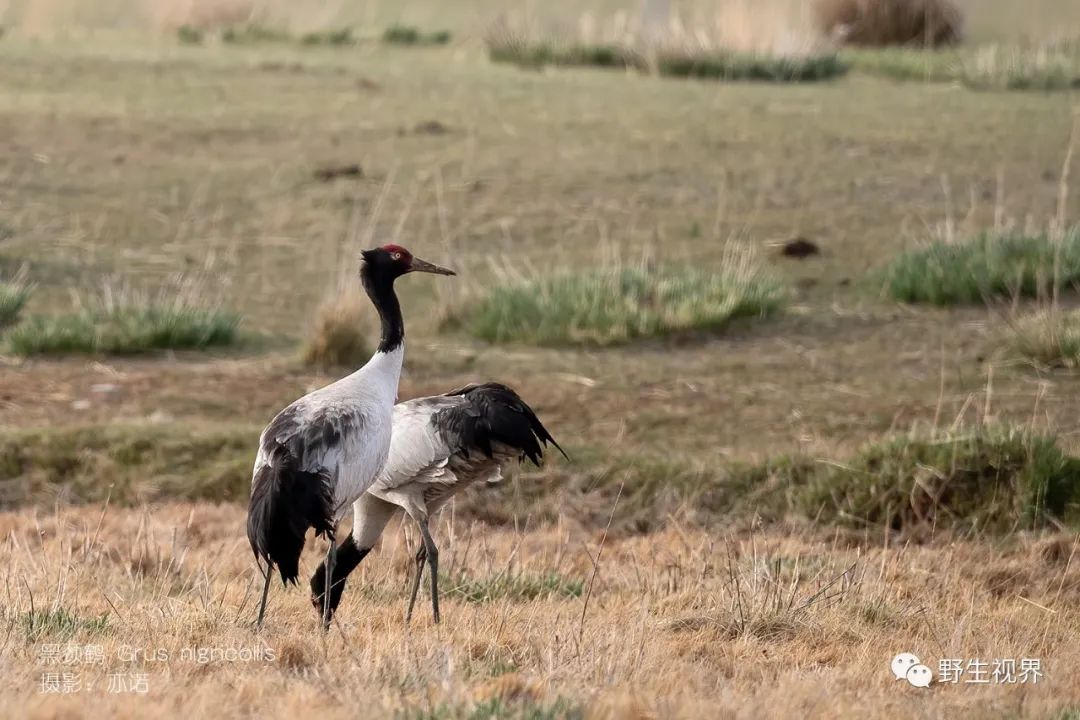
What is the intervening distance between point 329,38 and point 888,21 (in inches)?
290

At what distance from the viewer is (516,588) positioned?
7176mm

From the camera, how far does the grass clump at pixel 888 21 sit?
79.0 ft

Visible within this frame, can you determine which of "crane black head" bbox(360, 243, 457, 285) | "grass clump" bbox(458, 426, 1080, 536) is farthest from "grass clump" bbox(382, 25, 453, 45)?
"crane black head" bbox(360, 243, 457, 285)

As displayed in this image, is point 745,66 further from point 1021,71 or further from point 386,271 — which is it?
point 386,271

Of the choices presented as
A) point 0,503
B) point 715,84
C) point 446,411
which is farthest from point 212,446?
point 715,84

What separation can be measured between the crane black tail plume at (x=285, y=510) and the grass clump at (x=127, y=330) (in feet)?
16.8

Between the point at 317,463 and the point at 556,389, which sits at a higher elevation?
the point at 317,463

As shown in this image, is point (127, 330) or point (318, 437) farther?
point (127, 330)

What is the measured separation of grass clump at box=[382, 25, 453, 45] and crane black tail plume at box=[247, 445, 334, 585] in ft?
58.6

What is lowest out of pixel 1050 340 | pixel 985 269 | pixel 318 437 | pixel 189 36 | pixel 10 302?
pixel 1050 340

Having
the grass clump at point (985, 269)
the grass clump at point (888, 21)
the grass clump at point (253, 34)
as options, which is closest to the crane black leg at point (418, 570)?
the grass clump at point (985, 269)

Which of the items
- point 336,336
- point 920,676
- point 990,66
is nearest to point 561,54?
point 990,66

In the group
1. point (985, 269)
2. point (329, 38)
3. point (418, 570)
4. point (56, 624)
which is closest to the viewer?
point (56, 624)

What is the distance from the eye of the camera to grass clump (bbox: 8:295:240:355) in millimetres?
11102
